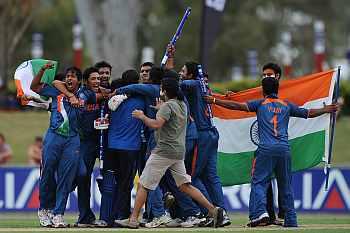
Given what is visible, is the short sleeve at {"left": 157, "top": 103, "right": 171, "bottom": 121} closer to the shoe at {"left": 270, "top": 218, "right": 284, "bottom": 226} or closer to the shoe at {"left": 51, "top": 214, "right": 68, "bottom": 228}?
the shoe at {"left": 51, "top": 214, "right": 68, "bottom": 228}

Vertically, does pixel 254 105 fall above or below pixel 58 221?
above

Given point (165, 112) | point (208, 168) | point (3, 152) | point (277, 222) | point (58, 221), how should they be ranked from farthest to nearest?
→ point (3, 152), point (277, 222), point (208, 168), point (58, 221), point (165, 112)

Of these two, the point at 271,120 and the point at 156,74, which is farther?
the point at 271,120

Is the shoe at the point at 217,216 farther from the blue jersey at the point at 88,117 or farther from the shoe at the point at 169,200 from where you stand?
the blue jersey at the point at 88,117

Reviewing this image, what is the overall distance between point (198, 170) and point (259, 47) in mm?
52886

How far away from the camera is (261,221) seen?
49.9 feet

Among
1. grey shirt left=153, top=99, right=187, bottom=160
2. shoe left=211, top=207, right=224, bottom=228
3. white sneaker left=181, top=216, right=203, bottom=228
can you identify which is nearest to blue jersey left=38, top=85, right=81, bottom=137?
grey shirt left=153, top=99, right=187, bottom=160

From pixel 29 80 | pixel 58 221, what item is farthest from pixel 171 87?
pixel 58 221

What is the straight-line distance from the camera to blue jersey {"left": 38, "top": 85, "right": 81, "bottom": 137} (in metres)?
15.1

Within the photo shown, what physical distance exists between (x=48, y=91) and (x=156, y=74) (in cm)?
143

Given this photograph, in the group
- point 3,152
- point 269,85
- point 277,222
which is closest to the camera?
point 269,85

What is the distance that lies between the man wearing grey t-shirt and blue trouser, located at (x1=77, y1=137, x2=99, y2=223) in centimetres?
82

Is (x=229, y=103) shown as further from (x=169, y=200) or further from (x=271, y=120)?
(x=169, y=200)

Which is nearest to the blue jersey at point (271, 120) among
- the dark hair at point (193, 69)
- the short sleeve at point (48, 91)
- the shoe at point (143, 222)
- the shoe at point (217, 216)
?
the dark hair at point (193, 69)
